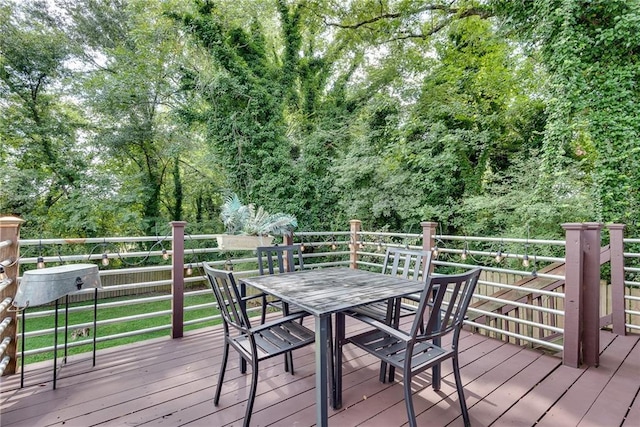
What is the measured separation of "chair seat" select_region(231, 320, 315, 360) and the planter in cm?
115

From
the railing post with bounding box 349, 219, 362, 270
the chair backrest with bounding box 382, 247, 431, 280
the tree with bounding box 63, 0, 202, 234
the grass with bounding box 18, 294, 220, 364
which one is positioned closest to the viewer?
the chair backrest with bounding box 382, 247, 431, 280

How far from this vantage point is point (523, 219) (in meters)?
5.72

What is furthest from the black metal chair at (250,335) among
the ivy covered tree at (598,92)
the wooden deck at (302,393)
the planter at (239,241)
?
the ivy covered tree at (598,92)

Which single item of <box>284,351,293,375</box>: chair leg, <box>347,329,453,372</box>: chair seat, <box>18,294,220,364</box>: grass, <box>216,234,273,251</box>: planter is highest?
<box>216,234,273,251</box>: planter

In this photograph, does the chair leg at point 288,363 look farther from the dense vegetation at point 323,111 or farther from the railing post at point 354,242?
the dense vegetation at point 323,111

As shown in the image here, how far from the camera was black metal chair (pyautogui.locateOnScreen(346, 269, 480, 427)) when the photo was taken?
1.58 metres

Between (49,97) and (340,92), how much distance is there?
781 cm

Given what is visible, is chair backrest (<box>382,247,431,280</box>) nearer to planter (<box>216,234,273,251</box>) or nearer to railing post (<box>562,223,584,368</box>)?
railing post (<box>562,223,584,368</box>)

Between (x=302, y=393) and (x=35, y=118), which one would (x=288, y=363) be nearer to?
(x=302, y=393)

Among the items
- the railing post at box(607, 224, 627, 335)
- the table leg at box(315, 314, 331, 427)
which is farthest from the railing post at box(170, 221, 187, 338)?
the railing post at box(607, 224, 627, 335)

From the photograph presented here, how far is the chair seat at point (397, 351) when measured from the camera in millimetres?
1707

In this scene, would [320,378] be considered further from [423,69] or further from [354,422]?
Result: [423,69]

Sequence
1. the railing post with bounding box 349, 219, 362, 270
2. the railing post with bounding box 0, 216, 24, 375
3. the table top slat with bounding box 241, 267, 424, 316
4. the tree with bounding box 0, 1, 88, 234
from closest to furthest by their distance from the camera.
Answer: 1. the table top slat with bounding box 241, 267, 424, 316
2. the railing post with bounding box 0, 216, 24, 375
3. the railing post with bounding box 349, 219, 362, 270
4. the tree with bounding box 0, 1, 88, 234

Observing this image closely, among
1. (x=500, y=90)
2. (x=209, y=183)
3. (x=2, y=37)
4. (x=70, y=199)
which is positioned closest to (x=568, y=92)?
(x=500, y=90)
